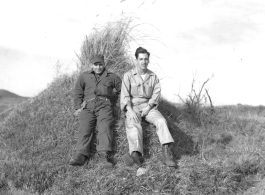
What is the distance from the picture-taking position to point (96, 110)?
19.5 feet

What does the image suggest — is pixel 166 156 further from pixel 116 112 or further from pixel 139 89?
pixel 116 112

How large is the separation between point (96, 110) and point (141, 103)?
0.84 metres

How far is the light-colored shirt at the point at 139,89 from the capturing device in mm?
5879

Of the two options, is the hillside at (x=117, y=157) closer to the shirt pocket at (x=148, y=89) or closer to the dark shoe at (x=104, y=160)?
the dark shoe at (x=104, y=160)

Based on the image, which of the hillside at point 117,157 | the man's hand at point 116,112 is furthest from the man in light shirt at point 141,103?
the man's hand at point 116,112

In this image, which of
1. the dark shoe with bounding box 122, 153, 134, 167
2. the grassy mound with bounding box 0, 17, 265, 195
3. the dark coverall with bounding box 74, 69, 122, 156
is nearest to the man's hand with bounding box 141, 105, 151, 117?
the grassy mound with bounding box 0, 17, 265, 195

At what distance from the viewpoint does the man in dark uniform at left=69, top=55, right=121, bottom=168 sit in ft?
18.0

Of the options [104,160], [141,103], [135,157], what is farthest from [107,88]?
[135,157]

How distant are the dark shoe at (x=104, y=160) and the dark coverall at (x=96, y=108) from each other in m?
0.09

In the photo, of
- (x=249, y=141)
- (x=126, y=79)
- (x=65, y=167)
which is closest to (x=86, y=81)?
(x=126, y=79)

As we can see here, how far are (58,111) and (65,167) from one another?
6.20 ft

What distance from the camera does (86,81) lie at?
6277 millimetres

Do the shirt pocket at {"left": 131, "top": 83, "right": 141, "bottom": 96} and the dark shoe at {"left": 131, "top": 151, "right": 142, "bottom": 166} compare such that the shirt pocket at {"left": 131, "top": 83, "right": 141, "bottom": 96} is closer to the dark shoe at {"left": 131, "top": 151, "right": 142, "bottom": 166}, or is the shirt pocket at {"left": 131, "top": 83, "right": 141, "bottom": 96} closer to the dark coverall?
the dark coverall

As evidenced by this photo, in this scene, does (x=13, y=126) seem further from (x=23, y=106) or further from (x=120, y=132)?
(x=120, y=132)
